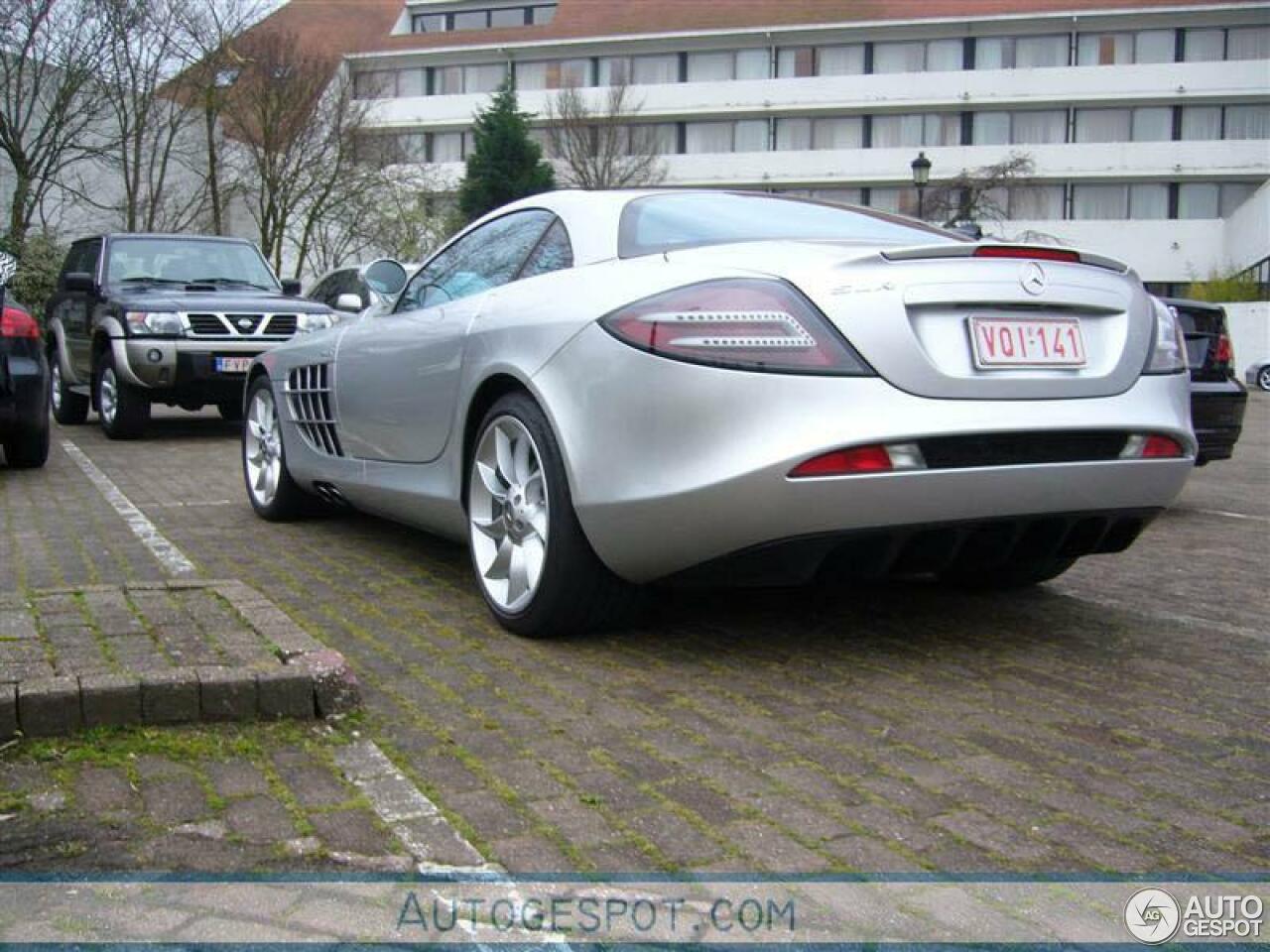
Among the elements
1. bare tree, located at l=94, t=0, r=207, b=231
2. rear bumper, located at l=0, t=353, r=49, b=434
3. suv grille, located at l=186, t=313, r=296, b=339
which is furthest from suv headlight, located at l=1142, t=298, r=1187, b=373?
bare tree, located at l=94, t=0, r=207, b=231

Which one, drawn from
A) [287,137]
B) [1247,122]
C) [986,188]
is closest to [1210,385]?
[287,137]

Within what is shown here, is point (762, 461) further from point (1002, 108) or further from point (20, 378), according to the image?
point (1002, 108)

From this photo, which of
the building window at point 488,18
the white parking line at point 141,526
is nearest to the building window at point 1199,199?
the building window at point 488,18

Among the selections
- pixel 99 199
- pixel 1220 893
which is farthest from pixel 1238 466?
pixel 99 199

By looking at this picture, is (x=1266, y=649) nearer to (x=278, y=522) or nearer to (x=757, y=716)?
(x=757, y=716)

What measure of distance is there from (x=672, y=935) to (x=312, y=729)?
1287 mm

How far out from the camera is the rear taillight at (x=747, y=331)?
136 inches

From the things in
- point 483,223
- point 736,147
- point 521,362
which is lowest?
point 521,362

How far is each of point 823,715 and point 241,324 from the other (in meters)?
8.98

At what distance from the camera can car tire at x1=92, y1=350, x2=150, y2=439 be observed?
36.6 ft

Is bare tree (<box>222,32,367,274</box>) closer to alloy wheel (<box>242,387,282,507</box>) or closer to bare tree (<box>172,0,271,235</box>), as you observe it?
bare tree (<box>172,0,271,235</box>)

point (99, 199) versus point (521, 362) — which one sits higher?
point (99, 199)

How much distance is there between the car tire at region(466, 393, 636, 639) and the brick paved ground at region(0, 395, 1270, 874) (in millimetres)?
114

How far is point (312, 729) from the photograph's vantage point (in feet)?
10.4
